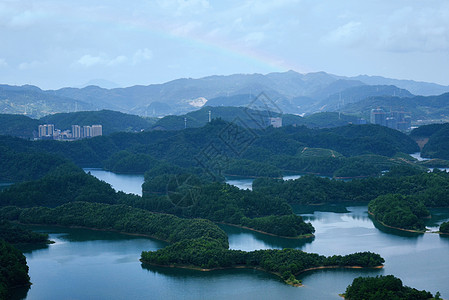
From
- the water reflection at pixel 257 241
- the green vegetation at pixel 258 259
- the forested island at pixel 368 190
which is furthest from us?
the forested island at pixel 368 190

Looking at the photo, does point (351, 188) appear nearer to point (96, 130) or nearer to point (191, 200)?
point (191, 200)

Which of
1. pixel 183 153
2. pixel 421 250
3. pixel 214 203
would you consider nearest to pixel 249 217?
pixel 214 203

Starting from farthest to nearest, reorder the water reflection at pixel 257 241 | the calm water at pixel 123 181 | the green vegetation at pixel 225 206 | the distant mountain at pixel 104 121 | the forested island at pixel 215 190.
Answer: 1. the distant mountain at pixel 104 121
2. the calm water at pixel 123 181
3. the green vegetation at pixel 225 206
4. the water reflection at pixel 257 241
5. the forested island at pixel 215 190

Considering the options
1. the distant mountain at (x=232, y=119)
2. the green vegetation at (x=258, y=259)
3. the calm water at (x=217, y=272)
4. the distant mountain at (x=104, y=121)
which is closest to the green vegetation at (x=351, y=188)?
the calm water at (x=217, y=272)

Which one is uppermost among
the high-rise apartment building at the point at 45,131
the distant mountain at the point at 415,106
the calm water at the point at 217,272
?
the distant mountain at the point at 415,106

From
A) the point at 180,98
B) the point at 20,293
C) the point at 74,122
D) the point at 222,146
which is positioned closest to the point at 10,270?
the point at 20,293

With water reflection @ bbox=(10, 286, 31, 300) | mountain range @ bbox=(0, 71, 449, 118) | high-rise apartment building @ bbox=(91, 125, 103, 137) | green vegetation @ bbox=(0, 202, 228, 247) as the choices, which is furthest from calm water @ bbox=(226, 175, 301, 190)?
mountain range @ bbox=(0, 71, 449, 118)

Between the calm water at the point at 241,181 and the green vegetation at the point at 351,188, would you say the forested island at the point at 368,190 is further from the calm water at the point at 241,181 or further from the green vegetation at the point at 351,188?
the calm water at the point at 241,181
